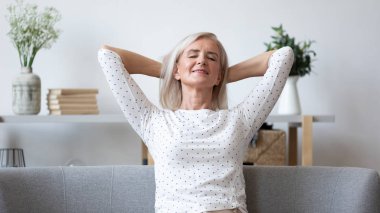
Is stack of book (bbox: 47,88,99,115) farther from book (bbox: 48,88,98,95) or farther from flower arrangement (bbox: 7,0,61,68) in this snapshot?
flower arrangement (bbox: 7,0,61,68)

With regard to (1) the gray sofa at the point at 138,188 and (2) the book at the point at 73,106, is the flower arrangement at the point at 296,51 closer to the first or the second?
(2) the book at the point at 73,106

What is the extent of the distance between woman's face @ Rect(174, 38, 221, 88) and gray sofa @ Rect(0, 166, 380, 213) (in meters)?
0.29

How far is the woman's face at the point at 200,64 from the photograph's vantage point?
6.08 ft

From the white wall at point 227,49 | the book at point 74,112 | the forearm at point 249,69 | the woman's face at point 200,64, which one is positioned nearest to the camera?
the woman's face at point 200,64

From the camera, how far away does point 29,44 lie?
10.5 feet

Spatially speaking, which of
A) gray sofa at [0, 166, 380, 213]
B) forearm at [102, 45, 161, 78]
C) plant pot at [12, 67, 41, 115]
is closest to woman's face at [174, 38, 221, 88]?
forearm at [102, 45, 161, 78]

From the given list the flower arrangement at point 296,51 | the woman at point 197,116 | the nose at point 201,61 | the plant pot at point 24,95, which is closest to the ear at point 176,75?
the woman at point 197,116

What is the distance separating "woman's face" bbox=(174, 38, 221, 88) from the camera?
73.0 inches

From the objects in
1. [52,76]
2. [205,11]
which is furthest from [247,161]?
[52,76]

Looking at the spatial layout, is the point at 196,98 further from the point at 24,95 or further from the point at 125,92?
the point at 24,95

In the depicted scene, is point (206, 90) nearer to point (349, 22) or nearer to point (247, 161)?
point (247, 161)

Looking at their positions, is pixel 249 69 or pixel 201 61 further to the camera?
pixel 249 69

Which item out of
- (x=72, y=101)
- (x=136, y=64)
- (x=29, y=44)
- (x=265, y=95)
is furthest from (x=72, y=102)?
(x=265, y=95)

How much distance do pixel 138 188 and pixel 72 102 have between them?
1.40m
